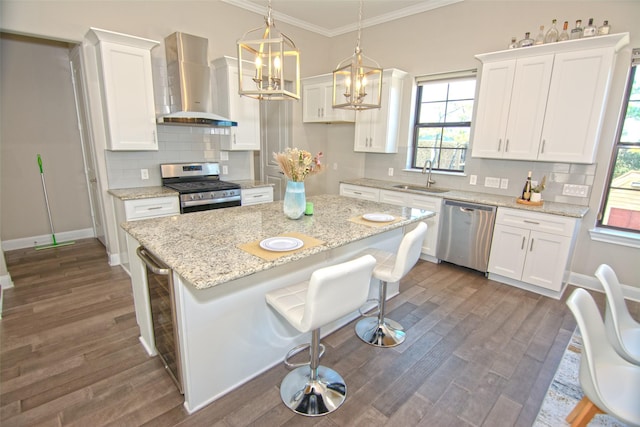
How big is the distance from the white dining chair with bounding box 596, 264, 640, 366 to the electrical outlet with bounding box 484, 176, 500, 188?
2271 mm

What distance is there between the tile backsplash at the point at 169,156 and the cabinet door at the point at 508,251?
11.4 feet

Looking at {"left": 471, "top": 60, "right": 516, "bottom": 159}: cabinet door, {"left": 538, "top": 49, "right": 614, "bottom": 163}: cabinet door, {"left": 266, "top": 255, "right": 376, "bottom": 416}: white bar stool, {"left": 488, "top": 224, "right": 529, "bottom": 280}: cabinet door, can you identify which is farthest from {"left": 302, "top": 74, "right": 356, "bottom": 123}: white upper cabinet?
{"left": 266, "top": 255, "right": 376, "bottom": 416}: white bar stool

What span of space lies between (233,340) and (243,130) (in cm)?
304

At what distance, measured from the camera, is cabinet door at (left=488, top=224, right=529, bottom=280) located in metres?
3.26

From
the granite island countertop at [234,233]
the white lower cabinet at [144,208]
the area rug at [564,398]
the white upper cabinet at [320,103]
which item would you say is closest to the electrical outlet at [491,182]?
the granite island countertop at [234,233]

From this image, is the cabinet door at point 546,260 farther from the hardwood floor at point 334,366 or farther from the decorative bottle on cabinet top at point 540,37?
the decorative bottle on cabinet top at point 540,37

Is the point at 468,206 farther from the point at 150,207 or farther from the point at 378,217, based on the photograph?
the point at 150,207

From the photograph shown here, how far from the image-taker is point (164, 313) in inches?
72.9

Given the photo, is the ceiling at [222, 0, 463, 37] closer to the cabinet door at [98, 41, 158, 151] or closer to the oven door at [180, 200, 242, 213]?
the cabinet door at [98, 41, 158, 151]

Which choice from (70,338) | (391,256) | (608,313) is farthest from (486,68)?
(70,338)

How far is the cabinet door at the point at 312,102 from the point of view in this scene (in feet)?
16.2

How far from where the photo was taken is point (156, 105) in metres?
3.71

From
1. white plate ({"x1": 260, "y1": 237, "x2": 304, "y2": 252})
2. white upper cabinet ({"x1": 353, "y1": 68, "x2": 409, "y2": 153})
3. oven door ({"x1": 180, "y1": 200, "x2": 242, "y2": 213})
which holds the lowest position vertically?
oven door ({"x1": 180, "y1": 200, "x2": 242, "y2": 213})

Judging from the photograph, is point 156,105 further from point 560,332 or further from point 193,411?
point 560,332
